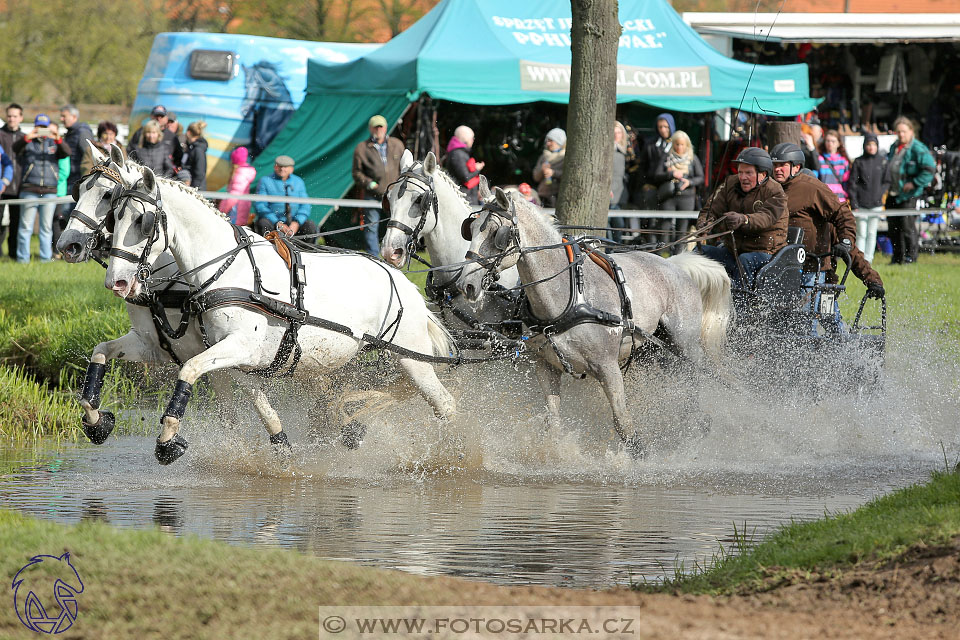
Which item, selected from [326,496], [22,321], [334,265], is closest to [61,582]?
[326,496]

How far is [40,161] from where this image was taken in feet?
57.5

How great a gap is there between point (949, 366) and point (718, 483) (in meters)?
3.50

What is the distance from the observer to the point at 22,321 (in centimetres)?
1154

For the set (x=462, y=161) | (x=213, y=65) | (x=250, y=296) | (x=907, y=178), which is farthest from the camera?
(x=213, y=65)

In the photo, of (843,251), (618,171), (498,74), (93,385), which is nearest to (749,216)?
(843,251)

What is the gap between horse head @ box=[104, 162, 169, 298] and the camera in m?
6.97

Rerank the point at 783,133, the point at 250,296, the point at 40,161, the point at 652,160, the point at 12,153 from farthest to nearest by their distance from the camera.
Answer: the point at 40,161 → the point at 12,153 → the point at 652,160 → the point at 783,133 → the point at 250,296

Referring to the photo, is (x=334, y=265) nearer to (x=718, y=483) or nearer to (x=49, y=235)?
(x=718, y=483)

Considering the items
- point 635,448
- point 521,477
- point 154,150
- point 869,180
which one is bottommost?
point 521,477

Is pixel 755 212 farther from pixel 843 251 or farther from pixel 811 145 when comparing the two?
pixel 811 145

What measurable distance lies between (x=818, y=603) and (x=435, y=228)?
4.45 m

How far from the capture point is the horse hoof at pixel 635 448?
8.36 metres

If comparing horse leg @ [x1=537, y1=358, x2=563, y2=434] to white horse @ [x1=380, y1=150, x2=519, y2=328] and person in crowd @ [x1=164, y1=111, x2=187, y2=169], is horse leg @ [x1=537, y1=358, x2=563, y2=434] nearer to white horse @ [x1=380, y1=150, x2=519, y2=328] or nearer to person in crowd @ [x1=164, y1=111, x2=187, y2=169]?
white horse @ [x1=380, y1=150, x2=519, y2=328]

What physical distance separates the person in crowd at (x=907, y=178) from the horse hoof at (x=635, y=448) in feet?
35.1
